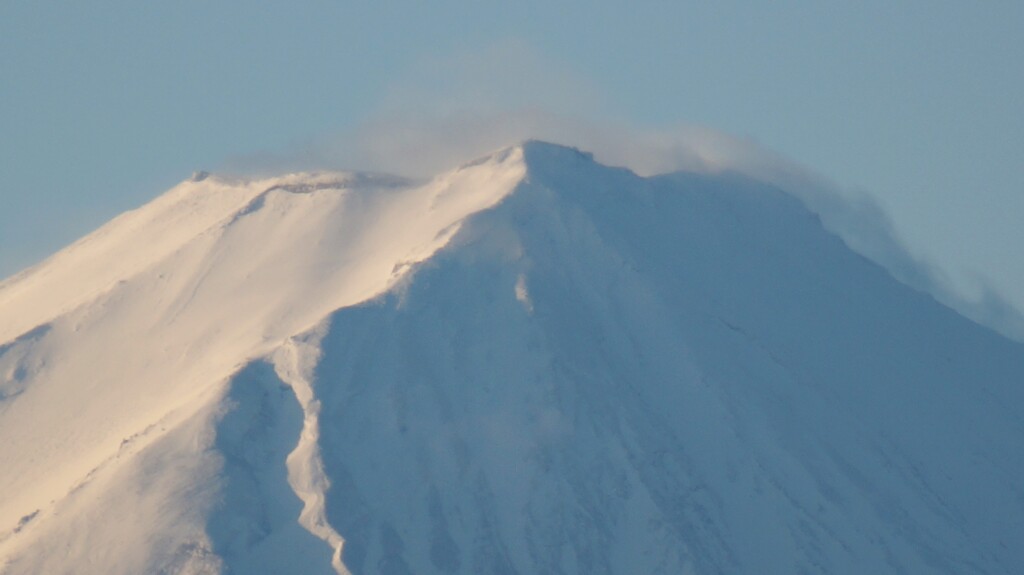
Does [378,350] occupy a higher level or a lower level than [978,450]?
higher

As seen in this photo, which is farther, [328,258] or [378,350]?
[328,258]

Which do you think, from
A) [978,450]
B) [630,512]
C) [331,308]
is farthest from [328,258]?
[978,450]

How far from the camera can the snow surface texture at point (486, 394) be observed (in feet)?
395

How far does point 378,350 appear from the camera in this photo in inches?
5202

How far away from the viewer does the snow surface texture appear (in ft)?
395

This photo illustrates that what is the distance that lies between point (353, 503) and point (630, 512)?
15426 mm

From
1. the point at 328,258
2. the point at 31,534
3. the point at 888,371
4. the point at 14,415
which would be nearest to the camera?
the point at 31,534

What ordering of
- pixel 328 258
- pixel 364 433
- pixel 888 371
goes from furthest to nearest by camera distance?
pixel 888 371, pixel 328 258, pixel 364 433

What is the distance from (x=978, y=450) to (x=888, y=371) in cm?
847

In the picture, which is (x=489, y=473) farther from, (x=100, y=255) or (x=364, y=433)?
(x=100, y=255)

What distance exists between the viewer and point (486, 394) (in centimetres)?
13125

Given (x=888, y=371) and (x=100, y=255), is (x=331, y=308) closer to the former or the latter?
(x=100, y=255)

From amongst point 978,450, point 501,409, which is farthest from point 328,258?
point 978,450

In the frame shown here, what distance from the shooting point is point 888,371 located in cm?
15625
